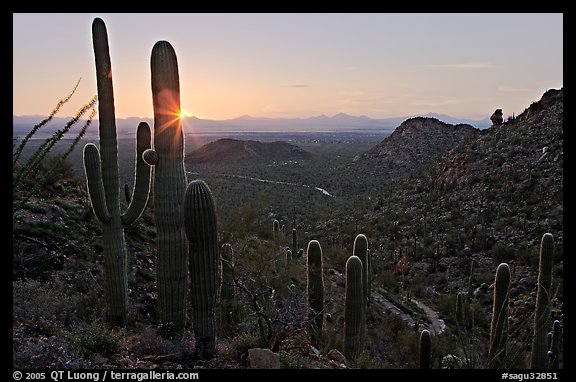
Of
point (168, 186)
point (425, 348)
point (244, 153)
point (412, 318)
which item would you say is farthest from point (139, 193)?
point (244, 153)

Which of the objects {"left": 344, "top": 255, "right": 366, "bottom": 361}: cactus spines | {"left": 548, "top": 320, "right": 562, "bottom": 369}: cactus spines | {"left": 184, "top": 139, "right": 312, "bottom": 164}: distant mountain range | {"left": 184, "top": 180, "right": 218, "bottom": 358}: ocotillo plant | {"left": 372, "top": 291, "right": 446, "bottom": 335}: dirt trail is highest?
{"left": 184, "top": 139, "right": 312, "bottom": 164}: distant mountain range

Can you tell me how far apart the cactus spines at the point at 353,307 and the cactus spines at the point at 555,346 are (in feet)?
13.3

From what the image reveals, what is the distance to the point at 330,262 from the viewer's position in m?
19.3

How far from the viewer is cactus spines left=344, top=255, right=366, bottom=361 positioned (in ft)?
29.1

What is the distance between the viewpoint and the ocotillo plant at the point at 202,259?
6.28 metres

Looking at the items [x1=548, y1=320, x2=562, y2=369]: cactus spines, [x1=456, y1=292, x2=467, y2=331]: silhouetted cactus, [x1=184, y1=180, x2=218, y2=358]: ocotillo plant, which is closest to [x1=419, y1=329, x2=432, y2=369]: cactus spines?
[x1=456, y1=292, x2=467, y2=331]: silhouetted cactus

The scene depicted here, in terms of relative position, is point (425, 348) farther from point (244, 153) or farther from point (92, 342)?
point (244, 153)

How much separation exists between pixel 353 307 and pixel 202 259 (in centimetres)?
385

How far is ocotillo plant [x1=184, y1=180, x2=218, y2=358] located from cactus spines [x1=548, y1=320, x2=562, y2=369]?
23.6 ft

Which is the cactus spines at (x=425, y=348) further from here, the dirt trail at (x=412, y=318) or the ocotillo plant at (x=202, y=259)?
the dirt trail at (x=412, y=318)

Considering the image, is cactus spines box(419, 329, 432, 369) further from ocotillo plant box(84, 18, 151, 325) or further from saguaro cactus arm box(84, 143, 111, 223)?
saguaro cactus arm box(84, 143, 111, 223)

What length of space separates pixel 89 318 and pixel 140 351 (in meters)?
2.23
